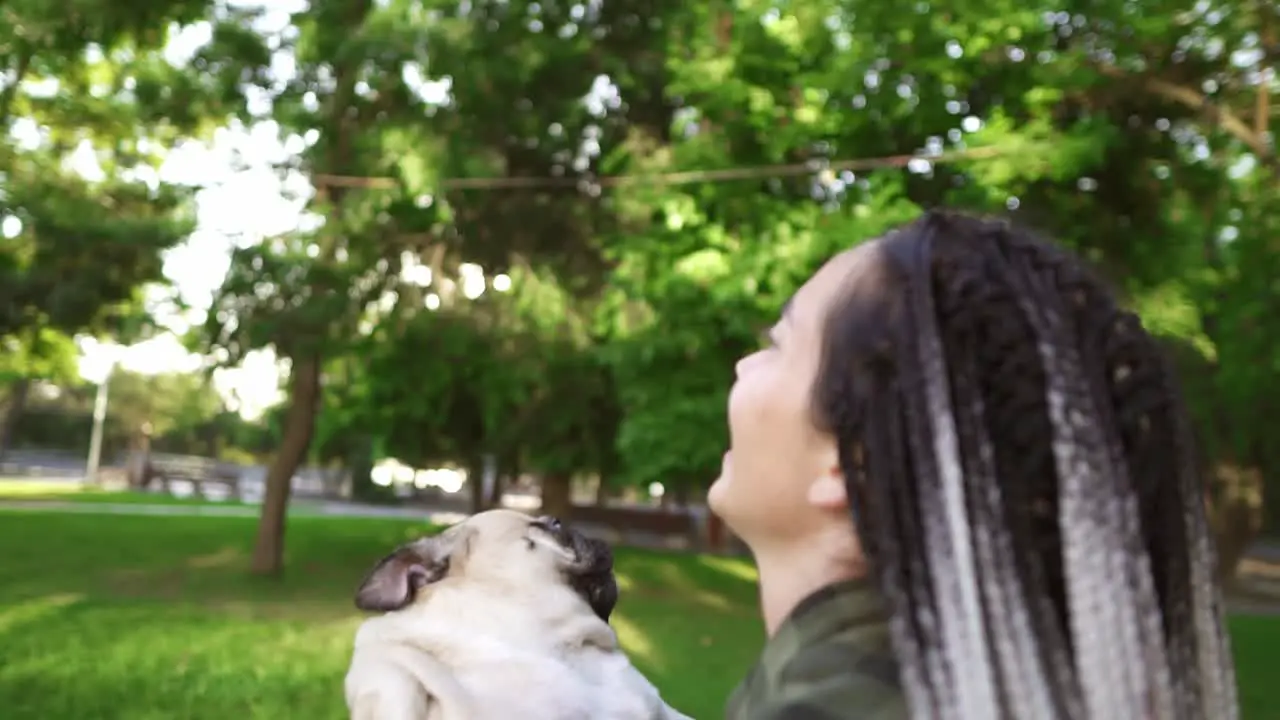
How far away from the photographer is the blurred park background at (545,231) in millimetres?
8547

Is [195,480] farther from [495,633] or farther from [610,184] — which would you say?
[495,633]

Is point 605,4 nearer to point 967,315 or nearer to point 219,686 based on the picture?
point 219,686

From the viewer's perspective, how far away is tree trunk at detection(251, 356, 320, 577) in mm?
14242

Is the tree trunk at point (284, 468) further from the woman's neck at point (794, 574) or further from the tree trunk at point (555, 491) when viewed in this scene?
the woman's neck at point (794, 574)

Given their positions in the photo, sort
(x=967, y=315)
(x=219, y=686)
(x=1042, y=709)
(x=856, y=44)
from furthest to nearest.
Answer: (x=856, y=44) < (x=219, y=686) < (x=967, y=315) < (x=1042, y=709)

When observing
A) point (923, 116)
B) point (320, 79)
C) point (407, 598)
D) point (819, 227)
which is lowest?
point (407, 598)

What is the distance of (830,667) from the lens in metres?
1.01

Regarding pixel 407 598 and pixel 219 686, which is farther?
pixel 219 686

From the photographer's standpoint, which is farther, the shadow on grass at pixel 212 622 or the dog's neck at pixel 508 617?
the shadow on grass at pixel 212 622

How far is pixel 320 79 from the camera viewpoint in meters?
13.9

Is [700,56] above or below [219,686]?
above

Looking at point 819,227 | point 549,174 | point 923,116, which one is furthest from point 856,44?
point 549,174

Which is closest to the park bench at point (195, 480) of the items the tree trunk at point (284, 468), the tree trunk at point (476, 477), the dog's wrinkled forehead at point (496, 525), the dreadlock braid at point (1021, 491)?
the tree trunk at point (476, 477)

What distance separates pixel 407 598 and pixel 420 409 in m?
13.1
